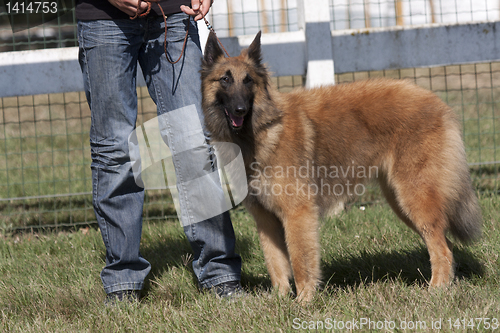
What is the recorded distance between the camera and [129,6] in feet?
7.40

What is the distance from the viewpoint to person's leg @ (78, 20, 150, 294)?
2.32 m

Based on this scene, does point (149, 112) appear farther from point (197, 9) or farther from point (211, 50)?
point (197, 9)

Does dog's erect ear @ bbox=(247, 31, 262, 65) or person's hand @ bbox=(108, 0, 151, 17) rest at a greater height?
person's hand @ bbox=(108, 0, 151, 17)

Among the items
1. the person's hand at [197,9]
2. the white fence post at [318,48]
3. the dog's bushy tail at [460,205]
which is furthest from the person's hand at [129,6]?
the dog's bushy tail at [460,205]

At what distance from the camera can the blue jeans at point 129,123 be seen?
2328 mm

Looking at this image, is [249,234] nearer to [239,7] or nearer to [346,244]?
[346,244]

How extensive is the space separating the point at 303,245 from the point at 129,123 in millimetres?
1185

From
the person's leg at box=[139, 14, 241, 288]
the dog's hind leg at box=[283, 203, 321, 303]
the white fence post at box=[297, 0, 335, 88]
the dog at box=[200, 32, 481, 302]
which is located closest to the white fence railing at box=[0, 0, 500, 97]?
the white fence post at box=[297, 0, 335, 88]

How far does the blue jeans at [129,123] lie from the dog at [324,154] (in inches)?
7.6

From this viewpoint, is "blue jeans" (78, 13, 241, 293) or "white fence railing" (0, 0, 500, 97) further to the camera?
"white fence railing" (0, 0, 500, 97)

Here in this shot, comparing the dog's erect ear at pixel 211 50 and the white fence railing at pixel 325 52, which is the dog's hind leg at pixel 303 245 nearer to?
the dog's erect ear at pixel 211 50

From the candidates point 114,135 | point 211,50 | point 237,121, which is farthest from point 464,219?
point 114,135

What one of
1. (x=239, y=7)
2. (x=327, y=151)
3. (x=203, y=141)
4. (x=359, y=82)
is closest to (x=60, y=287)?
(x=203, y=141)

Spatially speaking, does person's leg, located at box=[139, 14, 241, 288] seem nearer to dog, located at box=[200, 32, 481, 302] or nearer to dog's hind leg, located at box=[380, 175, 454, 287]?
dog, located at box=[200, 32, 481, 302]
